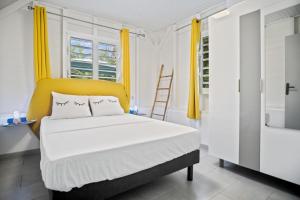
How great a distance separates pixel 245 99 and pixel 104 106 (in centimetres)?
214

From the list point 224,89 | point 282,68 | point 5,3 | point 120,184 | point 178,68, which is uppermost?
point 5,3

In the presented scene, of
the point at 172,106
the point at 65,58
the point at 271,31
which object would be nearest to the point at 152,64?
the point at 172,106

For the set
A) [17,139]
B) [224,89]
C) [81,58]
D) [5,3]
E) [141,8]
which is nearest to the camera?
[224,89]

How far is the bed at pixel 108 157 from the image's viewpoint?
44.3 inches

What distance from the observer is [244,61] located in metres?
2.07

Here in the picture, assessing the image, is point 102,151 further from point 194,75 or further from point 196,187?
point 194,75

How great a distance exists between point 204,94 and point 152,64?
5.57ft

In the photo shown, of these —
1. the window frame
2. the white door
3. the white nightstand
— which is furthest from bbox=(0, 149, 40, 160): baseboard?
the white door

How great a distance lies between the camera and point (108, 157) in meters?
1.28

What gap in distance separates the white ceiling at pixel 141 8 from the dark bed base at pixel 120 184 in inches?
101

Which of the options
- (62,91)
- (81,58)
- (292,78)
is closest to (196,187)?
(292,78)

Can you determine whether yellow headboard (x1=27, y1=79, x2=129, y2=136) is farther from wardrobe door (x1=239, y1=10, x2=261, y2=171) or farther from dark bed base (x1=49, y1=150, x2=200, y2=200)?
wardrobe door (x1=239, y1=10, x2=261, y2=171)

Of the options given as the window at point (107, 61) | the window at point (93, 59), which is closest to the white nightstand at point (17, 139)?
the window at point (93, 59)

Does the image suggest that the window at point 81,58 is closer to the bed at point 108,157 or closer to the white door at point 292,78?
the bed at point 108,157
